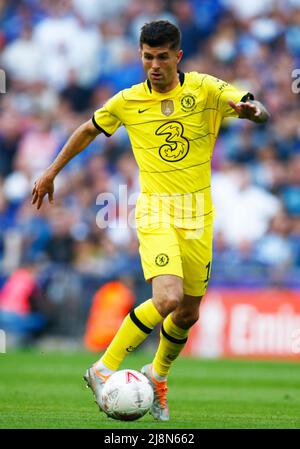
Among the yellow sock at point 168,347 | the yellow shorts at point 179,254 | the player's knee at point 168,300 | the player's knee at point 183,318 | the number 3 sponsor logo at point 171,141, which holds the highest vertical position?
the number 3 sponsor logo at point 171,141

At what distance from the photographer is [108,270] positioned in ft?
51.1

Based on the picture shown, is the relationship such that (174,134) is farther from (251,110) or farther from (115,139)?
(115,139)

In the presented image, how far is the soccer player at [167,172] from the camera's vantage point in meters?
7.26

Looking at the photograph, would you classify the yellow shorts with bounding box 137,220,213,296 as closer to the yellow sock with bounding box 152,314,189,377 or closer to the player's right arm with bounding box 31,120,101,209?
the yellow sock with bounding box 152,314,189,377

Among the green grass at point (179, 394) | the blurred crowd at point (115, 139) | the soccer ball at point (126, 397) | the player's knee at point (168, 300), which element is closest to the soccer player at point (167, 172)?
the player's knee at point (168, 300)

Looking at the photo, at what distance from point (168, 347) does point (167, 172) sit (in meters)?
1.25

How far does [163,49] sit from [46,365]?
6472 millimetres

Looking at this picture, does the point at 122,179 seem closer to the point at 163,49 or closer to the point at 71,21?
the point at 71,21

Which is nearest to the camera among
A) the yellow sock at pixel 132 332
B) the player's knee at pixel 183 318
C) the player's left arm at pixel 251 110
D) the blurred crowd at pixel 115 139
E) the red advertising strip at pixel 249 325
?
the player's left arm at pixel 251 110

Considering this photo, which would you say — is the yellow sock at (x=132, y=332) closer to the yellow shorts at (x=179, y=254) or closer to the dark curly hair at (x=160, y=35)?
the yellow shorts at (x=179, y=254)

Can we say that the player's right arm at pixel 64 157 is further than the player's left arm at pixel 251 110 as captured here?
Yes

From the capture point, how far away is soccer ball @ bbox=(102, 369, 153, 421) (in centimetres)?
684

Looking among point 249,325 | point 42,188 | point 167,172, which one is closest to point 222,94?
point 167,172
